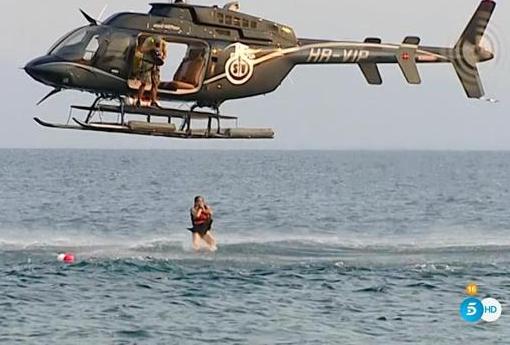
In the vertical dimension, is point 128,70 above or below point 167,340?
above

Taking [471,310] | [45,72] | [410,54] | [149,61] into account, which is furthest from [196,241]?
[45,72]

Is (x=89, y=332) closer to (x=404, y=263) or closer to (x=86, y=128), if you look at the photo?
(x=86, y=128)

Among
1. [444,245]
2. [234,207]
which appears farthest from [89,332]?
[234,207]

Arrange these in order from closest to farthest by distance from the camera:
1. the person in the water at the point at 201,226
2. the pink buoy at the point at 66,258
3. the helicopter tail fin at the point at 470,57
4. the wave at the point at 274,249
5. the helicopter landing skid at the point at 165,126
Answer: the helicopter landing skid at the point at 165,126, the helicopter tail fin at the point at 470,57, the pink buoy at the point at 66,258, the person in the water at the point at 201,226, the wave at the point at 274,249

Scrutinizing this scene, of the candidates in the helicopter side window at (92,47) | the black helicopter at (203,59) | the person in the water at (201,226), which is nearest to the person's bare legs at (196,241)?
the person in the water at (201,226)

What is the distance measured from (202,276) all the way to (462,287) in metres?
6.00

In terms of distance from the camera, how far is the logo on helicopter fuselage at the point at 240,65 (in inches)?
1037

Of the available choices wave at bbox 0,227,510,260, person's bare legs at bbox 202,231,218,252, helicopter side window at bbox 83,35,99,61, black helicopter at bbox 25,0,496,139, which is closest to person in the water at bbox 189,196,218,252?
person's bare legs at bbox 202,231,218,252

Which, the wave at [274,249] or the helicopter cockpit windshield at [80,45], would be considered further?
the wave at [274,249]

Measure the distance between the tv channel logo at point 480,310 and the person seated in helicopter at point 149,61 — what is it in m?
7.67

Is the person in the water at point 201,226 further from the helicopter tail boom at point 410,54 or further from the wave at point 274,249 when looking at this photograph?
the helicopter tail boom at point 410,54

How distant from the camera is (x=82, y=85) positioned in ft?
81.9

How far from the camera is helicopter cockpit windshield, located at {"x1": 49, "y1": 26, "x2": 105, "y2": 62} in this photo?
980 inches

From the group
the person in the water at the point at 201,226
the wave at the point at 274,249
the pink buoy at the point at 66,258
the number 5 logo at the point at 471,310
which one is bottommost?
the number 5 logo at the point at 471,310
